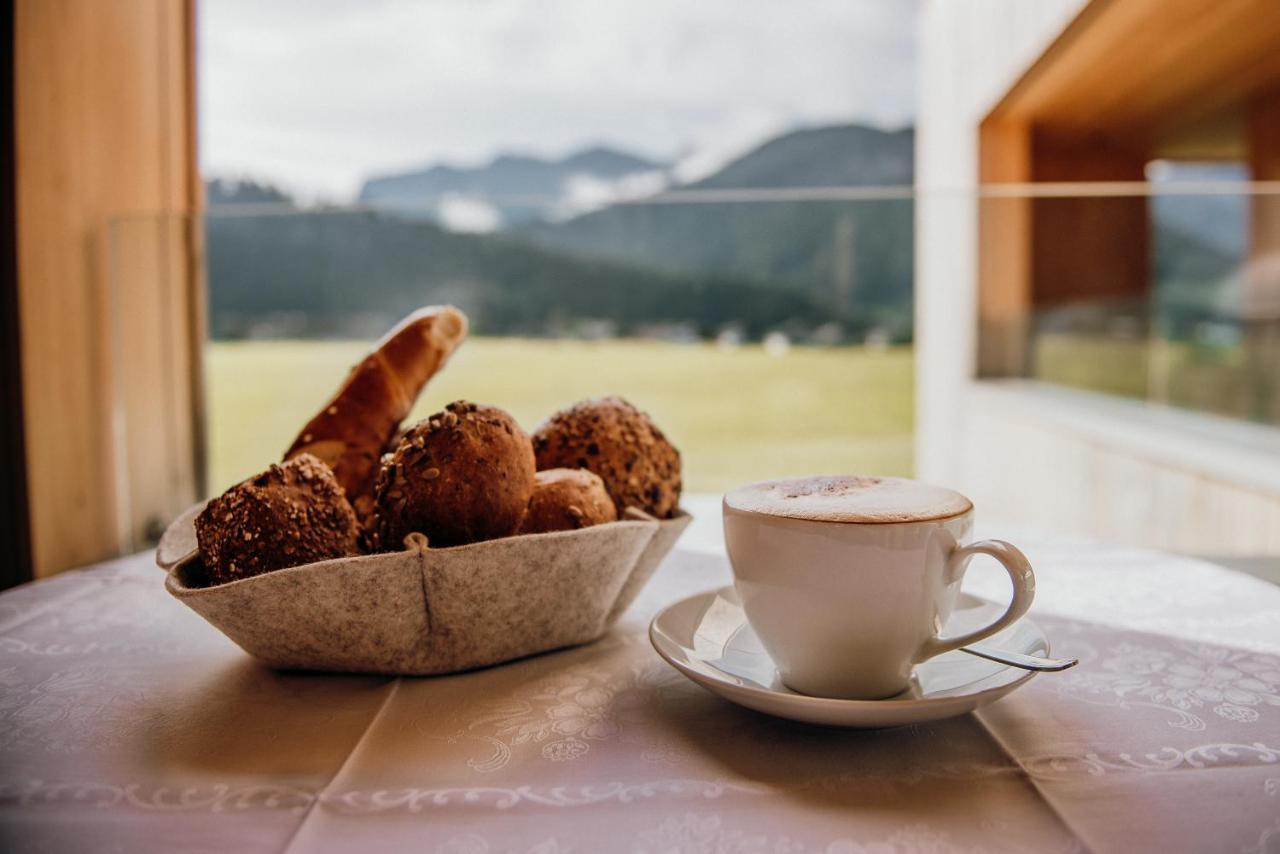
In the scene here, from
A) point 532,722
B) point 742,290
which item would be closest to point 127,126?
point 742,290

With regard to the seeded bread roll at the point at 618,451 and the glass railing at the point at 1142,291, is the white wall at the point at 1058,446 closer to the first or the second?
the glass railing at the point at 1142,291

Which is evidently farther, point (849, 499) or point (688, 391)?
point (688, 391)

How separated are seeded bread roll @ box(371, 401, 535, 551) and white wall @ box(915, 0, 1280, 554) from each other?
1130 mm

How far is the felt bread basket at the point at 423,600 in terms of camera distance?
0.50 m

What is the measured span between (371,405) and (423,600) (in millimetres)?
220

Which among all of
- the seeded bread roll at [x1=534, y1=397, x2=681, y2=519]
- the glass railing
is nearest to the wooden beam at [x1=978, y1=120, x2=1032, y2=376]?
the glass railing

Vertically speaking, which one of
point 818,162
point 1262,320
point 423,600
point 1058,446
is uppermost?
point 818,162

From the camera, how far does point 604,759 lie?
45 centimetres

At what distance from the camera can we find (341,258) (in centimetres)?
196

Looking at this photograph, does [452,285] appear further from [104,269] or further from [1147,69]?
[1147,69]

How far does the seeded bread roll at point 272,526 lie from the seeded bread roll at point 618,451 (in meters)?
0.17

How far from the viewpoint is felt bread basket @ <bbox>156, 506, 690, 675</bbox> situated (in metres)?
0.50

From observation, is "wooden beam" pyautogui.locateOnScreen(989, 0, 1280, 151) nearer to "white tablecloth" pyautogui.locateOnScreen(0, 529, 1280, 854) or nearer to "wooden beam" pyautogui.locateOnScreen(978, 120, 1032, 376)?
"wooden beam" pyautogui.locateOnScreen(978, 120, 1032, 376)

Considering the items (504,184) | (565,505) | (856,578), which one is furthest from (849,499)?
(504,184)
